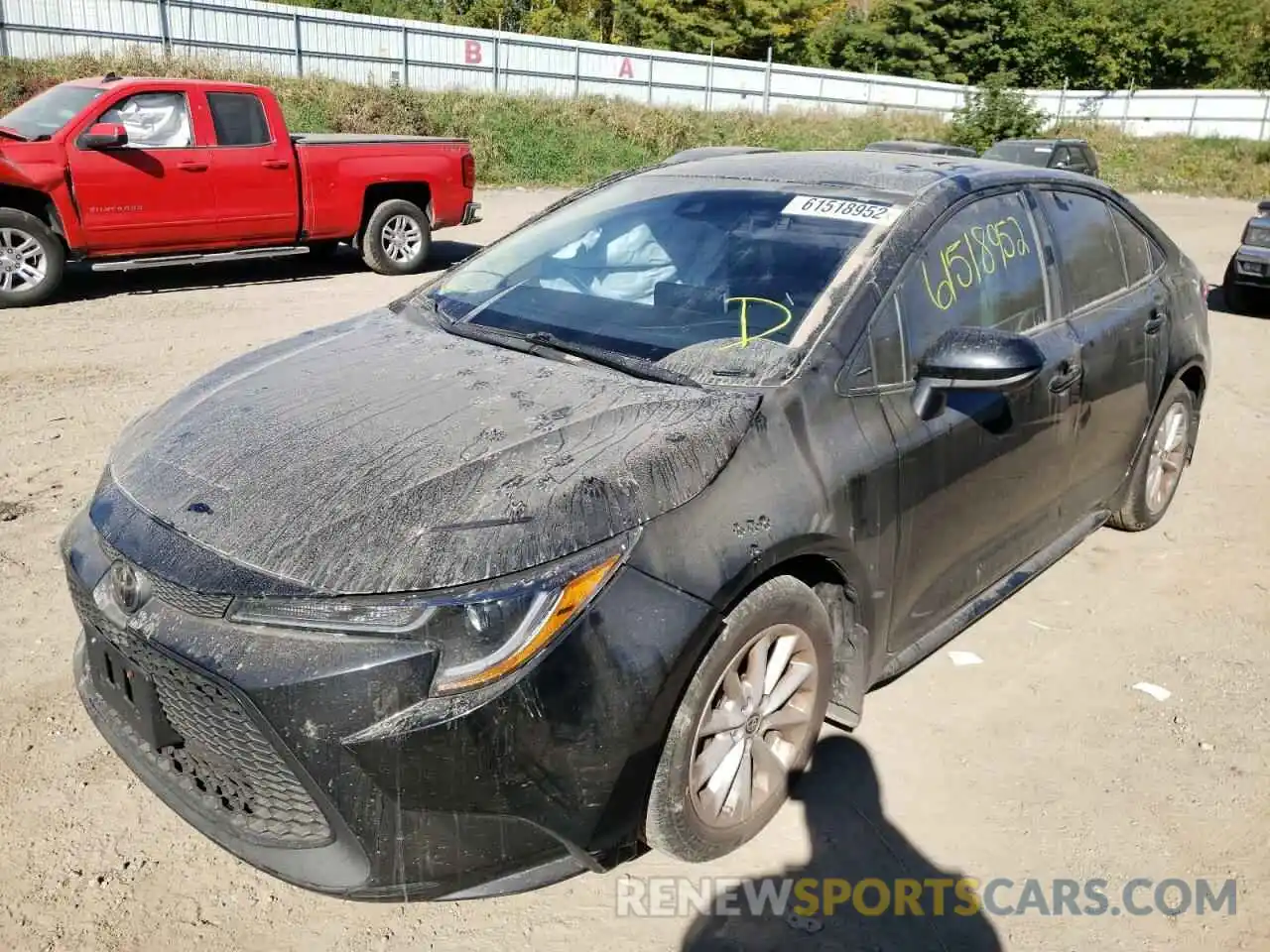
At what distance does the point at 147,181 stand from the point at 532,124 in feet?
52.6

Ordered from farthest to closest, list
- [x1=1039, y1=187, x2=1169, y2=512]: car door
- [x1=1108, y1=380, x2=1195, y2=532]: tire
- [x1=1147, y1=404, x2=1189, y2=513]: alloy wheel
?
[x1=1147, y1=404, x2=1189, y2=513]: alloy wheel
[x1=1108, y1=380, x2=1195, y2=532]: tire
[x1=1039, y1=187, x2=1169, y2=512]: car door

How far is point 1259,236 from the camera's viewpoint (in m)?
10.1

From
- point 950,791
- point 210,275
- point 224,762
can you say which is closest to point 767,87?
point 210,275

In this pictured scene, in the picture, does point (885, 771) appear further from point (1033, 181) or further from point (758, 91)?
point (758, 91)

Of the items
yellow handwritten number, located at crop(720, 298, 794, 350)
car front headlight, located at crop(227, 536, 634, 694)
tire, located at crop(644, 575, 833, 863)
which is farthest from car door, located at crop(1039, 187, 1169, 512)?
car front headlight, located at crop(227, 536, 634, 694)

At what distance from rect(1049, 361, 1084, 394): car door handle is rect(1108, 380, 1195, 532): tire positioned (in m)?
1.03

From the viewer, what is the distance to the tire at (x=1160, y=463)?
452 cm

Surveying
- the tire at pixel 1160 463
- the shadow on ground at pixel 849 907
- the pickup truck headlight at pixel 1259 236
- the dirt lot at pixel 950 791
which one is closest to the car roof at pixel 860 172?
the tire at pixel 1160 463

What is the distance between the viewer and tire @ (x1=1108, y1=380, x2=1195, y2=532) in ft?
14.8

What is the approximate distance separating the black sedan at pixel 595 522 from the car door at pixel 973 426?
0.6 inches

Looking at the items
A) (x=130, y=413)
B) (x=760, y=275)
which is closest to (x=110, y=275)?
(x=130, y=413)

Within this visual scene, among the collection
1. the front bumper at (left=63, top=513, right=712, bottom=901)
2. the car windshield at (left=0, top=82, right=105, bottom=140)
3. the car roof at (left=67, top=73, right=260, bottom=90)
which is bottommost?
the front bumper at (left=63, top=513, right=712, bottom=901)

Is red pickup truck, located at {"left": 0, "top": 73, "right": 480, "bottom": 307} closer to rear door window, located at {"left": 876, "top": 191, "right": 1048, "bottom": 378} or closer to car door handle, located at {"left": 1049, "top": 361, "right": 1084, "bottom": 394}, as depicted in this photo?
rear door window, located at {"left": 876, "top": 191, "right": 1048, "bottom": 378}

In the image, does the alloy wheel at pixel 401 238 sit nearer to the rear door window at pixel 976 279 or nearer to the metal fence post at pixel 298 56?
the rear door window at pixel 976 279
